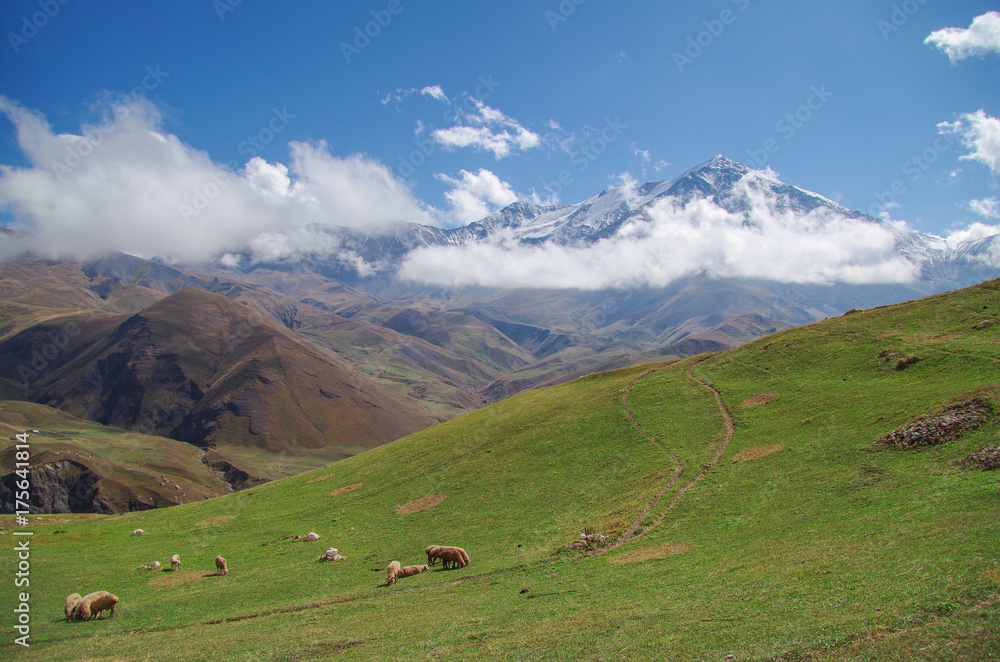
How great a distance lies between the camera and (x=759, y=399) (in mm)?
52156

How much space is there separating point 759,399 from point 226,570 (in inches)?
2037

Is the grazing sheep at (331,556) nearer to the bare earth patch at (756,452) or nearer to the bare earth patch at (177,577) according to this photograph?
the bare earth patch at (177,577)

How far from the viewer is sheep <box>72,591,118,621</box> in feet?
91.5

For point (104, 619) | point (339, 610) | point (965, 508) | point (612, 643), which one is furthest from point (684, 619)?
point (104, 619)

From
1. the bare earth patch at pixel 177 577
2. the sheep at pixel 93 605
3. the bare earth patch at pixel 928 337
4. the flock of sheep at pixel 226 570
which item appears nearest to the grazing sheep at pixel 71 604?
the flock of sheep at pixel 226 570

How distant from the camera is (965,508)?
73.8 feet

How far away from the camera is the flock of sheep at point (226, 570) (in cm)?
2802

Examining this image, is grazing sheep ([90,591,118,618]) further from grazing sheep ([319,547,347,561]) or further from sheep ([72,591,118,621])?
grazing sheep ([319,547,347,561])

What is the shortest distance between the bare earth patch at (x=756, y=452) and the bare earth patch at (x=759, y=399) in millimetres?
10943

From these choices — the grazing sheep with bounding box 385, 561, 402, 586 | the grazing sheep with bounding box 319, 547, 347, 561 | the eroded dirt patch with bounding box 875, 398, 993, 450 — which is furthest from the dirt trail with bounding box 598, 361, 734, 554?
the grazing sheep with bounding box 319, 547, 347, 561

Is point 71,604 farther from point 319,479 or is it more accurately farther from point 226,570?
point 319,479

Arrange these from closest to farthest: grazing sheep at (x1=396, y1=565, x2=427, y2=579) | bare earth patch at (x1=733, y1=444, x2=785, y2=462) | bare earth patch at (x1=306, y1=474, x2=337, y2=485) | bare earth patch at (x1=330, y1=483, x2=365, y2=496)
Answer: grazing sheep at (x1=396, y1=565, x2=427, y2=579)
bare earth patch at (x1=733, y1=444, x2=785, y2=462)
bare earth patch at (x1=330, y1=483, x2=365, y2=496)
bare earth patch at (x1=306, y1=474, x2=337, y2=485)

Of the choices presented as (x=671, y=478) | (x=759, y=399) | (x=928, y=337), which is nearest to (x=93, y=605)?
(x=671, y=478)

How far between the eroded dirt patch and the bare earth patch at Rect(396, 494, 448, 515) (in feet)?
122
